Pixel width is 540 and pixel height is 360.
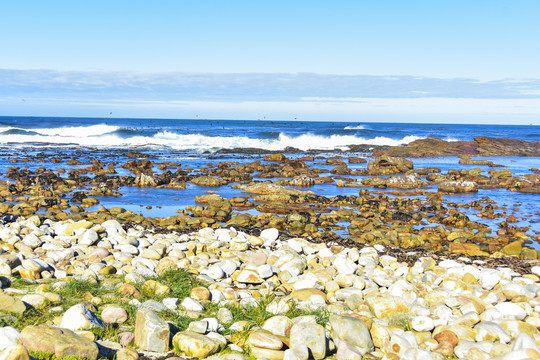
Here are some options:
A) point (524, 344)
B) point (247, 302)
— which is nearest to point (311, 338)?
point (247, 302)

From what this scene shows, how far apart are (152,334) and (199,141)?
5044cm

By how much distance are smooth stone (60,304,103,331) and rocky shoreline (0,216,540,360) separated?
12mm

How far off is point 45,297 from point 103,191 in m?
12.3

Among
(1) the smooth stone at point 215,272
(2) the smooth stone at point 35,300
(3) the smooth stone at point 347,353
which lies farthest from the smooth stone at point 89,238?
(3) the smooth stone at point 347,353

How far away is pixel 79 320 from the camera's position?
4.75 meters

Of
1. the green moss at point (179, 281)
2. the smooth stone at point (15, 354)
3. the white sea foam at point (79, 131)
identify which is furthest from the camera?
the white sea foam at point (79, 131)

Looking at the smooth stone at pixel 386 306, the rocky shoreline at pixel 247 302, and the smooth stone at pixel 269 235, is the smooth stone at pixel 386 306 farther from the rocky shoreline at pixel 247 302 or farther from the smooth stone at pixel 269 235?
the smooth stone at pixel 269 235

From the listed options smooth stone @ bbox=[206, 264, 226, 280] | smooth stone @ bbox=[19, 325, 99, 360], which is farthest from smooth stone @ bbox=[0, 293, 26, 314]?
smooth stone @ bbox=[206, 264, 226, 280]

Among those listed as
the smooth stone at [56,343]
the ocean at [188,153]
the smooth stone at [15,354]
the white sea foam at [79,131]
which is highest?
the white sea foam at [79,131]

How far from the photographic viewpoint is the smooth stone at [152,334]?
4.56 m

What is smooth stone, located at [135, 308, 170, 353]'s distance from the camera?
15.0 ft

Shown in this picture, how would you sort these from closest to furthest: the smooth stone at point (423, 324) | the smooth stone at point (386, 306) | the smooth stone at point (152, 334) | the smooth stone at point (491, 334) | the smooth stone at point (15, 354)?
1. the smooth stone at point (15, 354)
2. the smooth stone at point (152, 334)
3. the smooth stone at point (491, 334)
4. the smooth stone at point (423, 324)
5. the smooth stone at point (386, 306)

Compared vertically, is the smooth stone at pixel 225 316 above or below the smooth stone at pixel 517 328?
above

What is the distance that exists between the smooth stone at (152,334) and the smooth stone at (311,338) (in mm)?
1242
